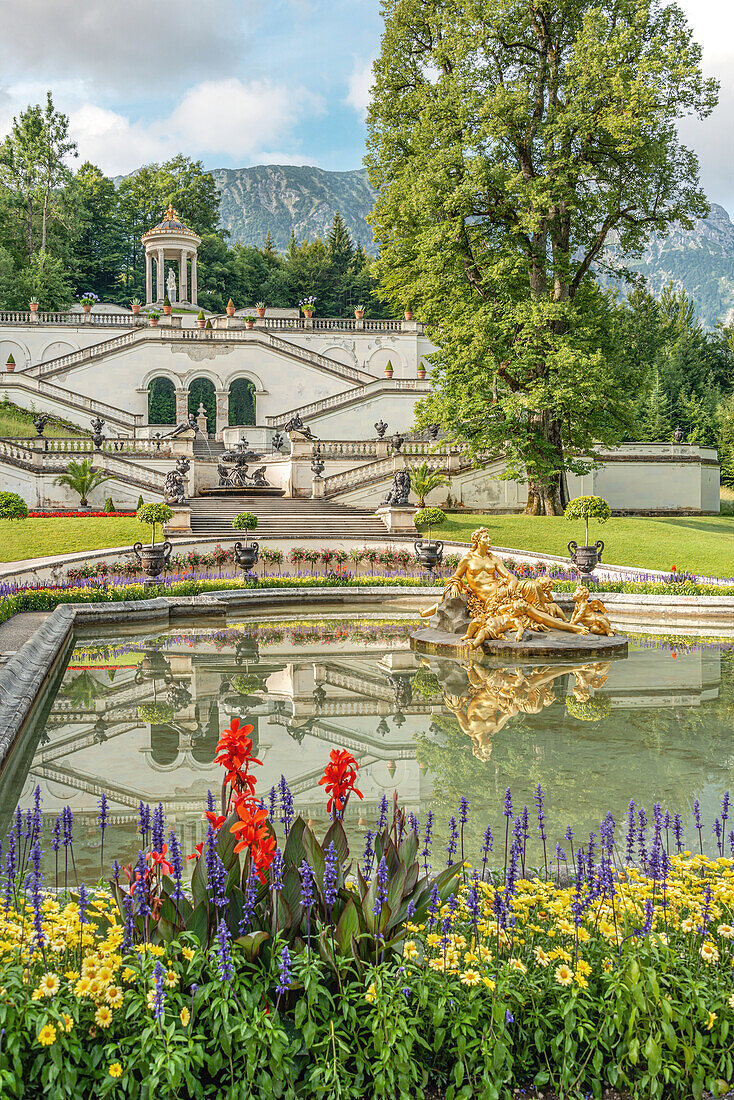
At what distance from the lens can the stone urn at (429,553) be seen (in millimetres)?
22406

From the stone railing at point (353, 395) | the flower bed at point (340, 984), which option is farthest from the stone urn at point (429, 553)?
the stone railing at point (353, 395)

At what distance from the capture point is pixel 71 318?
48625 mm

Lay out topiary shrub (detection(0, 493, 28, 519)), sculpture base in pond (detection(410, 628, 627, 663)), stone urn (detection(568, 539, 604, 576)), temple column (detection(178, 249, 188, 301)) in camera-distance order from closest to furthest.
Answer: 1. sculpture base in pond (detection(410, 628, 627, 663))
2. topiary shrub (detection(0, 493, 28, 519))
3. stone urn (detection(568, 539, 604, 576))
4. temple column (detection(178, 249, 188, 301))

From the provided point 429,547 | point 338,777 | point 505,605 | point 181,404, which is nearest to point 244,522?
point 429,547

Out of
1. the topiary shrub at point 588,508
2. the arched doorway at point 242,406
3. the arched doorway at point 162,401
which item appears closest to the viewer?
the topiary shrub at point 588,508

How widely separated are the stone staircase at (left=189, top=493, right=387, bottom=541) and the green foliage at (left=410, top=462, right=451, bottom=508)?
6.22 ft

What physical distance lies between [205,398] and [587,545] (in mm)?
35080

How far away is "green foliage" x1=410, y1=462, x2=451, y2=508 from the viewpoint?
2980cm

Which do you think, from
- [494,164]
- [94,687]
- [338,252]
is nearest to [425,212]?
[494,164]

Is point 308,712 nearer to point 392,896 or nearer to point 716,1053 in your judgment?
point 392,896

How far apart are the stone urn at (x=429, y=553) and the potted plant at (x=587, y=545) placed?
354 centimetres

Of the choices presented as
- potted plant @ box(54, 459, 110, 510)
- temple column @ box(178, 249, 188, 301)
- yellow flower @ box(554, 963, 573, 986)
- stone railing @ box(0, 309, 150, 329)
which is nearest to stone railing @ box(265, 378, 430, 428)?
stone railing @ box(0, 309, 150, 329)

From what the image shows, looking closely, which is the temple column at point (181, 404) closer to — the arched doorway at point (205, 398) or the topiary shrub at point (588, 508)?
the arched doorway at point (205, 398)

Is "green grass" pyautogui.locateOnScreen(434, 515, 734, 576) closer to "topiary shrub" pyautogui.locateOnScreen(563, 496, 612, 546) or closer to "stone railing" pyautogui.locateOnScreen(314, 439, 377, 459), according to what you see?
"topiary shrub" pyautogui.locateOnScreen(563, 496, 612, 546)
